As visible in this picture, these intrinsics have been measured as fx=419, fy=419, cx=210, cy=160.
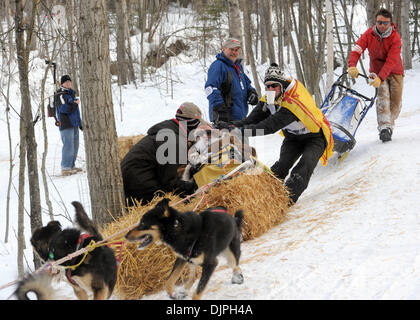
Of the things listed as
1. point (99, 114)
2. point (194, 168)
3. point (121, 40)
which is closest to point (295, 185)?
point (194, 168)

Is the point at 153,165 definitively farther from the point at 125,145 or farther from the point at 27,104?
the point at 125,145

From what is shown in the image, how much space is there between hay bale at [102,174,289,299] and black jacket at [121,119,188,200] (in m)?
0.27

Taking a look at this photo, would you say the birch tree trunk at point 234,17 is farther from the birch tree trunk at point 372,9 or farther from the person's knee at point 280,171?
the person's knee at point 280,171

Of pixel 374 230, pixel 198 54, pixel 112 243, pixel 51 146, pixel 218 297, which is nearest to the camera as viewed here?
pixel 218 297

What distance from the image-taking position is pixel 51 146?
1231cm

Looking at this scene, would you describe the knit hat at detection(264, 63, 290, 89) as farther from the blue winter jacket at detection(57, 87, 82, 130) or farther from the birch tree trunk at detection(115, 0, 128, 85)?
the birch tree trunk at detection(115, 0, 128, 85)

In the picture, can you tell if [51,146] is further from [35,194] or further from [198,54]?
[198,54]

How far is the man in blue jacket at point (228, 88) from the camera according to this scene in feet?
18.6

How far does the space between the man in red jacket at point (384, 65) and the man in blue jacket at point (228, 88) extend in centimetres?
153

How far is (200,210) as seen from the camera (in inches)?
152

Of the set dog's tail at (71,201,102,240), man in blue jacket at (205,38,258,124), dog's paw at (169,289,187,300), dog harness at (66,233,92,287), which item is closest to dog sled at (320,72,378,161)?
man in blue jacket at (205,38,258,124)

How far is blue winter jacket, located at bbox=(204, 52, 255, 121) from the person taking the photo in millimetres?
5668

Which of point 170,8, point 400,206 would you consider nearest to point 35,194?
point 400,206

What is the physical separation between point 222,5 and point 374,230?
16392 mm
